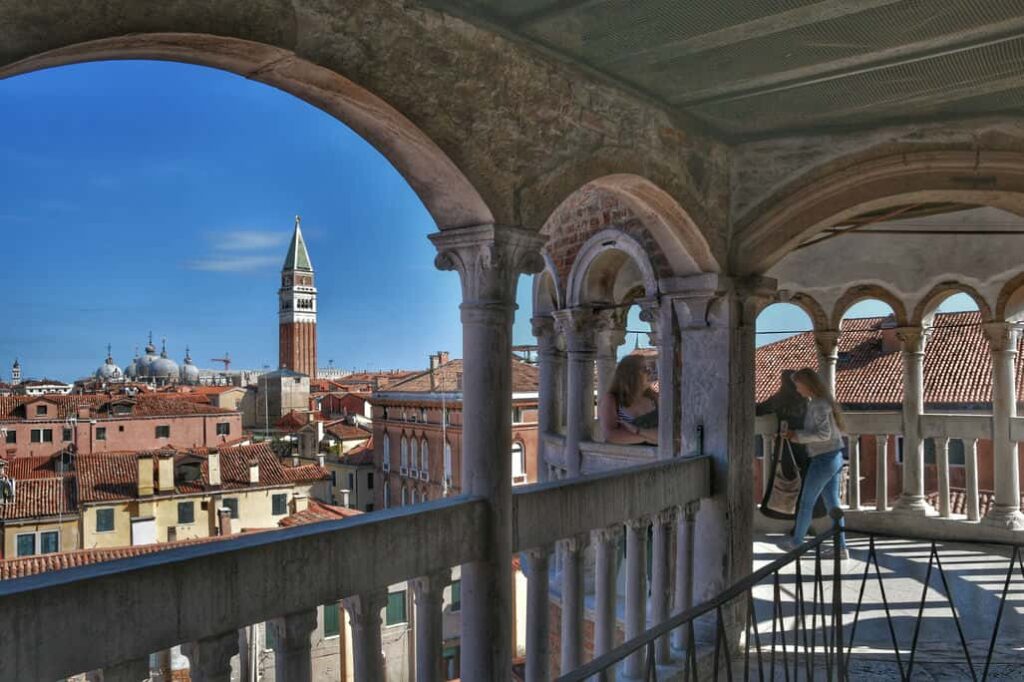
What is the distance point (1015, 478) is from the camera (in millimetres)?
6547

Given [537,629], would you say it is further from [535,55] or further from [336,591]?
[535,55]

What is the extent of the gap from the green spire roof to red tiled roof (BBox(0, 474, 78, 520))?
6436 cm

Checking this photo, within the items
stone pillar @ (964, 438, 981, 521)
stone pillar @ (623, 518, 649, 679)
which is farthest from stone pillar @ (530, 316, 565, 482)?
stone pillar @ (964, 438, 981, 521)

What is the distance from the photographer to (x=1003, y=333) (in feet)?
22.1

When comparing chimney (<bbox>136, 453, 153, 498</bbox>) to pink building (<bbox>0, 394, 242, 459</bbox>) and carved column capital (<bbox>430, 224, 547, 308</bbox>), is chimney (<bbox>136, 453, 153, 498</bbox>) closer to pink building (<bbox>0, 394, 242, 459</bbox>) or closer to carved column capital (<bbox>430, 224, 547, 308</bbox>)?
pink building (<bbox>0, 394, 242, 459</bbox>)

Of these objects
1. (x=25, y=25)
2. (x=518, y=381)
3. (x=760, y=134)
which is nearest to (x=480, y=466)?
(x=25, y=25)

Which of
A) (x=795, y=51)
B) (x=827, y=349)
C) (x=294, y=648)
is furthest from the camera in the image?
(x=827, y=349)

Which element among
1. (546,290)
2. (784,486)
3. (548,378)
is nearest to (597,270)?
(546,290)

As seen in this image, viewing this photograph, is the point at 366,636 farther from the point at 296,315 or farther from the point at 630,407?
the point at 296,315

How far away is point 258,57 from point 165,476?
80.1 feet

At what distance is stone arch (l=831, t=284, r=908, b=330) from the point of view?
7.25 m

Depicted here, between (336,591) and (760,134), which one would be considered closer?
(336,591)

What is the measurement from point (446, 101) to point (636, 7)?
814 mm

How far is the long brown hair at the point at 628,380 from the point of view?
5.79 metres
